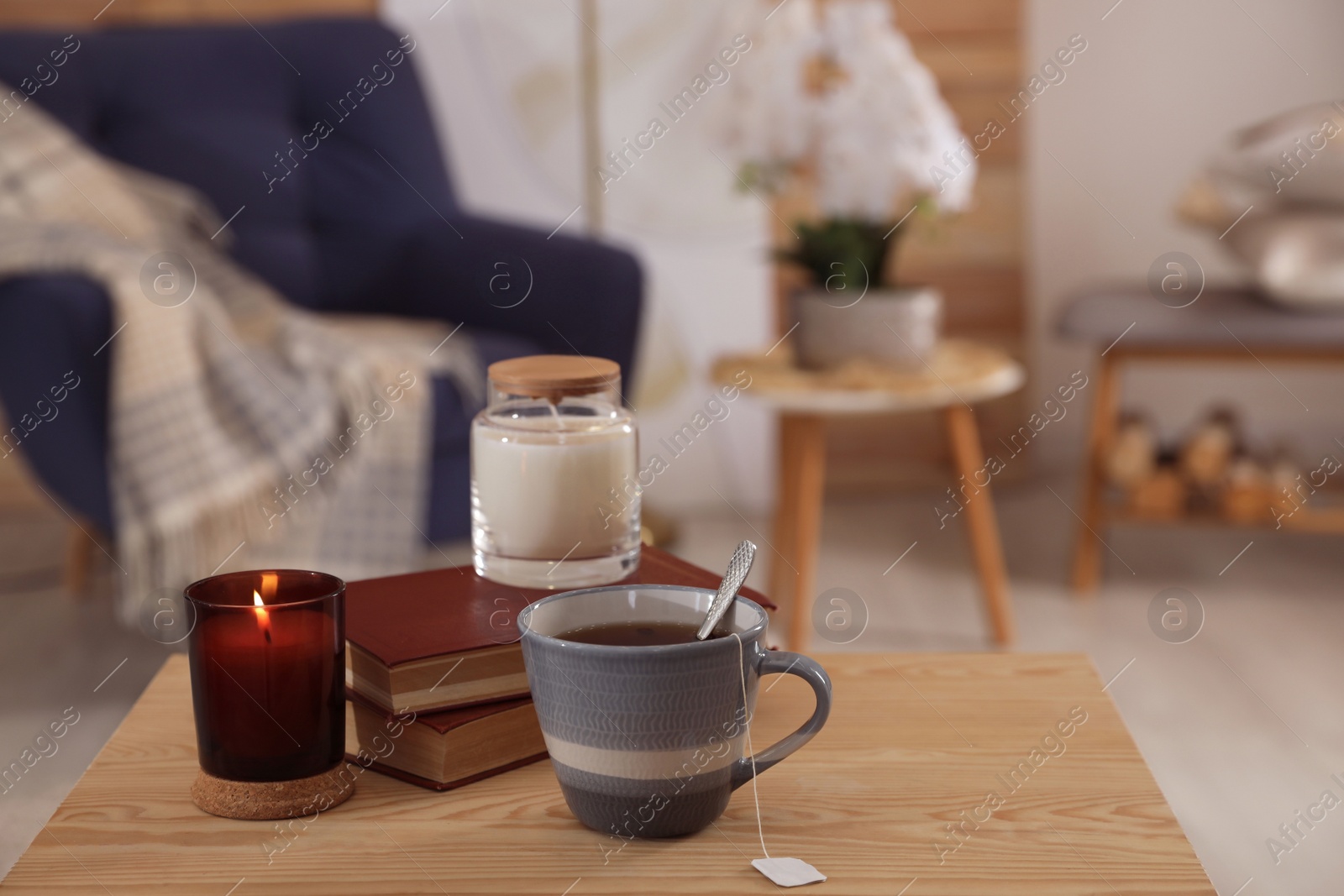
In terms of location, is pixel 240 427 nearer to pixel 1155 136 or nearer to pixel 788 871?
pixel 788 871

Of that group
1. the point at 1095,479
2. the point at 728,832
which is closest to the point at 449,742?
the point at 728,832

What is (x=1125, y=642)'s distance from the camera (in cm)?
174

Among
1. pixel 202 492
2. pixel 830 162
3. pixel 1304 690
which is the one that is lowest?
pixel 1304 690

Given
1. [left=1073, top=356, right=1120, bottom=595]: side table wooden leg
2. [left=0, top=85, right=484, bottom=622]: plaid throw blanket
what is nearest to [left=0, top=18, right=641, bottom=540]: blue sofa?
[left=0, top=85, right=484, bottom=622]: plaid throw blanket

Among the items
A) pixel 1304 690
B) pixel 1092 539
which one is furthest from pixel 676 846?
pixel 1092 539

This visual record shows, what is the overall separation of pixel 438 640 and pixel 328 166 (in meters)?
1.57

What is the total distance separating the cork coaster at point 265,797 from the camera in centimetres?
57

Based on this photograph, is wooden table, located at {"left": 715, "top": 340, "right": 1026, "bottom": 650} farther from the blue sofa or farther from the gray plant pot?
the blue sofa

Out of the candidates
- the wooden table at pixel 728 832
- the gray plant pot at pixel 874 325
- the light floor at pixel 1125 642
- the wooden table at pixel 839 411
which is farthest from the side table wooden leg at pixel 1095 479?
the wooden table at pixel 728 832

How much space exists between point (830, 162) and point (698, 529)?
936mm

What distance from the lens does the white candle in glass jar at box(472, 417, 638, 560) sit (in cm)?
69

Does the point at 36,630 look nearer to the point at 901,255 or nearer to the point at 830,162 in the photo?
the point at 830,162

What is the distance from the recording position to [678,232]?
242 centimetres

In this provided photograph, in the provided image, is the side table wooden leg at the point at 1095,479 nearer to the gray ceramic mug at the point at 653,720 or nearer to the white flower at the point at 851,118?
the white flower at the point at 851,118
